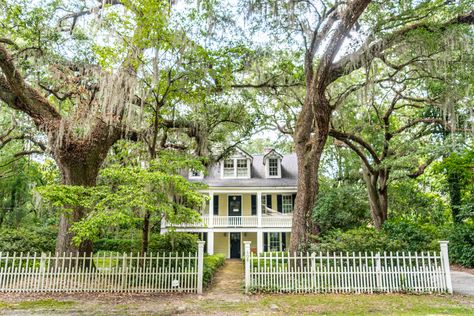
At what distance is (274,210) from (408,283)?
12.1 metres

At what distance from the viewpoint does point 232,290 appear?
8.62m

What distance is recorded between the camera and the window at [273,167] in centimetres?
2033

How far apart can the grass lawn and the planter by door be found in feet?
40.7

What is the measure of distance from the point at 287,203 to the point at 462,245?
9.21m

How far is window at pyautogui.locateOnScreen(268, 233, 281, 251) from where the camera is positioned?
19.6 m

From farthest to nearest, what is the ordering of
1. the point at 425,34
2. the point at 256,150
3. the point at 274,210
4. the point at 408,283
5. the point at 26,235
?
the point at 256,150, the point at 274,210, the point at 26,235, the point at 425,34, the point at 408,283

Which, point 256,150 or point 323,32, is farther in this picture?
point 256,150

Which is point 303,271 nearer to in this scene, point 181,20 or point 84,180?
point 84,180

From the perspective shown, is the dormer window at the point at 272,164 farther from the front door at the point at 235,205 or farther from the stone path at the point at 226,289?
the stone path at the point at 226,289

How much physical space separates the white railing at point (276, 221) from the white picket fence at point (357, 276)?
10.3 m

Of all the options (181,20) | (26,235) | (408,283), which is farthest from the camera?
(26,235)

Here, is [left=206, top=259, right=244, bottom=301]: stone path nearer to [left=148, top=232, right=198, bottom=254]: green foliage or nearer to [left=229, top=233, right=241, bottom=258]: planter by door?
[left=148, top=232, right=198, bottom=254]: green foliage

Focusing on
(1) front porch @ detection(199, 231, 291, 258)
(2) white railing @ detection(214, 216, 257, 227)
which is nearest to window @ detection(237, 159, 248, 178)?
(2) white railing @ detection(214, 216, 257, 227)

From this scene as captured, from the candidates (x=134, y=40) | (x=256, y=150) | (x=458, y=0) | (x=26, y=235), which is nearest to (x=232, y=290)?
(x=134, y=40)
